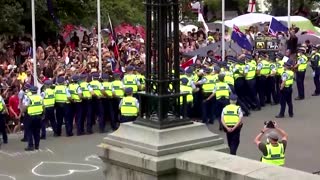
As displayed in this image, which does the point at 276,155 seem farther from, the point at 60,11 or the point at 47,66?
the point at 60,11

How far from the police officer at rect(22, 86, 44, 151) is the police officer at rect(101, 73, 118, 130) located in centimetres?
241

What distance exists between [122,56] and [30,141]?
1054 cm

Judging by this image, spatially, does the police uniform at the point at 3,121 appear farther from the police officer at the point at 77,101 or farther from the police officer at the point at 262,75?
the police officer at the point at 262,75

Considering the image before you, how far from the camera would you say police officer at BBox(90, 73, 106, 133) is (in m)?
18.0

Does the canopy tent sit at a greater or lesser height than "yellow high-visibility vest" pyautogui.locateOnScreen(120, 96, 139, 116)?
greater

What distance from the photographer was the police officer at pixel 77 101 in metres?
17.8

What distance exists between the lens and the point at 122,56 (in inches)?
1028

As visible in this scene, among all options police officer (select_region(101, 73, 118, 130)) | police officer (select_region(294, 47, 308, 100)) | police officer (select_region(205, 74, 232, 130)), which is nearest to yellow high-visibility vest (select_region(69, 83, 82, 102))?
police officer (select_region(101, 73, 118, 130))

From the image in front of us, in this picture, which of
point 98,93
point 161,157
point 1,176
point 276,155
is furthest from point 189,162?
point 98,93

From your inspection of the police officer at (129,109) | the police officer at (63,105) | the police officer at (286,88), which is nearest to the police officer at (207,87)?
the police officer at (286,88)

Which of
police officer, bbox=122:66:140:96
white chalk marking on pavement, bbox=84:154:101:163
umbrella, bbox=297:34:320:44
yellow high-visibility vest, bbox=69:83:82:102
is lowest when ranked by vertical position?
white chalk marking on pavement, bbox=84:154:101:163

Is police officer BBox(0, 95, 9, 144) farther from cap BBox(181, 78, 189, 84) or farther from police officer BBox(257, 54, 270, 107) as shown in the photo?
police officer BBox(257, 54, 270, 107)

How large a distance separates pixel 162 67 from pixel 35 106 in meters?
9.11

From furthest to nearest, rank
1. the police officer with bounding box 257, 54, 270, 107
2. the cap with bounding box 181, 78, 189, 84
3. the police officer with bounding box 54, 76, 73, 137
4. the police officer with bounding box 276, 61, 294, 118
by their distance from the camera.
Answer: the police officer with bounding box 257, 54, 270, 107 → the police officer with bounding box 276, 61, 294, 118 → the cap with bounding box 181, 78, 189, 84 → the police officer with bounding box 54, 76, 73, 137
